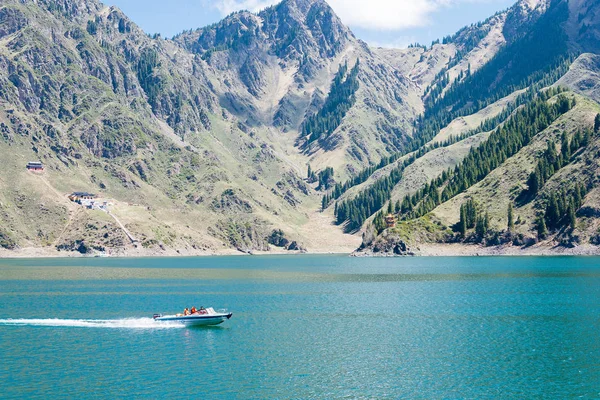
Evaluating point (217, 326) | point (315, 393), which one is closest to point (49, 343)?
point (217, 326)

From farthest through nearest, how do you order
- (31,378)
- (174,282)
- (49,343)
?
(174,282) → (49,343) → (31,378)

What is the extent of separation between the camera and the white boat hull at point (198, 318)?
107938mm

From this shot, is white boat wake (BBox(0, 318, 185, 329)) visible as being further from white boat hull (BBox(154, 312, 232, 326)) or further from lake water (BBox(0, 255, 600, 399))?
white boat hull (BBox(154, 312, 232, 326))

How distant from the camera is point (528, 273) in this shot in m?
193

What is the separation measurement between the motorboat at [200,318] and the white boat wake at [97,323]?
0.88 m

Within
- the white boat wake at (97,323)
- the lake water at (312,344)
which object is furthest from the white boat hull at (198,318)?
the lake water at (312,344)

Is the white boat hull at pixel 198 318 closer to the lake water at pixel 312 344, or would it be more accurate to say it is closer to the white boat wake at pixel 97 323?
the white boat wake at pixel 97 323

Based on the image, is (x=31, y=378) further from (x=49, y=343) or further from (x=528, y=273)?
(x=528, y=273)

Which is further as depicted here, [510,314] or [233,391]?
[510,314]

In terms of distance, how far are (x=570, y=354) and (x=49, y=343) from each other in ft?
233

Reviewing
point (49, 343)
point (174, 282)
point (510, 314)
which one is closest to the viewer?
point (49, 343)

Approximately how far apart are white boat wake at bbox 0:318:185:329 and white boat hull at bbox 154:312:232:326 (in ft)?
2.75

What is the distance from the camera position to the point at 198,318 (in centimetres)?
10831

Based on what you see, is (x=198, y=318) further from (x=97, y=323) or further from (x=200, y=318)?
(x=97, y=323)
